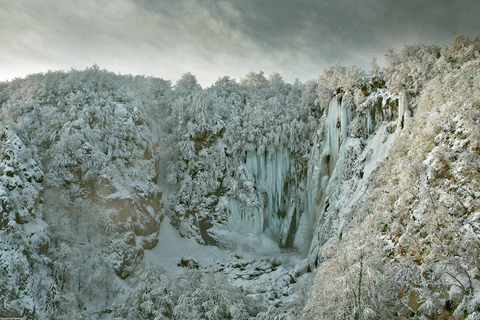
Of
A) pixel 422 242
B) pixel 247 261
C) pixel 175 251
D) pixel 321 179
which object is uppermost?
pixel 321 179

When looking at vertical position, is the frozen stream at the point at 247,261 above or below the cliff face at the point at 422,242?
below

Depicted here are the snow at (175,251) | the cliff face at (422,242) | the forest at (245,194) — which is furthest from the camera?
the snow at (175,251)

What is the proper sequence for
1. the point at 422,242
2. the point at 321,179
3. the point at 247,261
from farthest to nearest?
the point at 247,261
the point at 321,179
the point at 422,242

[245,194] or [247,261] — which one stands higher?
[245,194]

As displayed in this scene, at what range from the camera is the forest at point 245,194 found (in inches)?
348

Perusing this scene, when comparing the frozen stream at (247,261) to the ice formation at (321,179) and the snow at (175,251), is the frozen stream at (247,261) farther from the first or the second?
the ice formation at (321,179)

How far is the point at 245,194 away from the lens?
2772 centimetres

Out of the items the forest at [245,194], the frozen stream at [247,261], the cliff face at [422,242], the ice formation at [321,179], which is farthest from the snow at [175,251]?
the cliff face at [422,242]

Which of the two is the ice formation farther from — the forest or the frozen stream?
the frozen stream

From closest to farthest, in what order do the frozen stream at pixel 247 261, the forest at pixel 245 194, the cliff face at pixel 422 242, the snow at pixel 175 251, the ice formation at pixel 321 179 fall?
the cliff face at pixel 422 242
the forest at pixel 245 194
the ice formation at pixel 321 179
the frozen stream at pixel 247 261
the snow at pixel 175 251

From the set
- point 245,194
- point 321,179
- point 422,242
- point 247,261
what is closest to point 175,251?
point 247,261

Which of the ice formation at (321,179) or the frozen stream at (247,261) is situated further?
the frozen stream at (247,261)

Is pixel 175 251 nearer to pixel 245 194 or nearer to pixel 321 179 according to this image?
pixel 245 194

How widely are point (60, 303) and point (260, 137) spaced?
2074cm
